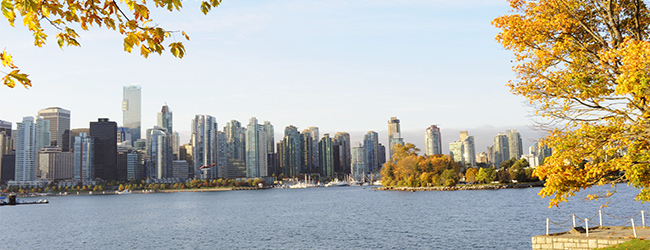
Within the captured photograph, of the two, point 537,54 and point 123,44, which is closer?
point 123,44

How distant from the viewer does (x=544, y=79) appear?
16.8m

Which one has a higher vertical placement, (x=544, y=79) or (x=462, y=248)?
(x=544, y=79)

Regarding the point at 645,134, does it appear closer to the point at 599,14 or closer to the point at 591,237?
the point at 599,14

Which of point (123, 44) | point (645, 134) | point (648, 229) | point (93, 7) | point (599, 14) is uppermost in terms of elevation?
point (599, 14)

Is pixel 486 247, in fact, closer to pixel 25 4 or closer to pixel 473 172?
pixel 25 4

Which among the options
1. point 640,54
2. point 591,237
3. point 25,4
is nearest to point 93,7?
point 25,4

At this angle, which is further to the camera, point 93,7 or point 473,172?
point 473,172

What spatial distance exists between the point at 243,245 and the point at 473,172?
160234mm

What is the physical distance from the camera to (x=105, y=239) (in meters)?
67.0

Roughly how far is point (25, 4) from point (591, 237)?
2925 cm

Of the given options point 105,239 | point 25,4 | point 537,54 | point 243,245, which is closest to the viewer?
point 25,4

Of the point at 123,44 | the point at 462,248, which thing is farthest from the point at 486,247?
the point at 123,44

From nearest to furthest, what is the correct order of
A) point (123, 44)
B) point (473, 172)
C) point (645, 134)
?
point (123, 44), point (645, 134), point (473, 172)

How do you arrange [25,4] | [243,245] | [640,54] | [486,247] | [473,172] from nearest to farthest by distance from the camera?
[25,4] < [640,54] < [486,247] < [243,245] < [473,172]
